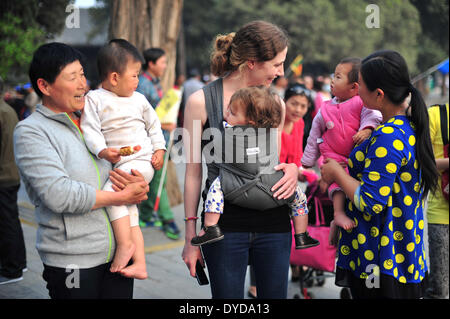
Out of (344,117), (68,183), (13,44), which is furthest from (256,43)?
(13,44)

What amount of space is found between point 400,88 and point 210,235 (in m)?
1.11

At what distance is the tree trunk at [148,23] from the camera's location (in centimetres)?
671

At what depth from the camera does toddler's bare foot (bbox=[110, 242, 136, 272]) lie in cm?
229

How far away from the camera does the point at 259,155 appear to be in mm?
2305

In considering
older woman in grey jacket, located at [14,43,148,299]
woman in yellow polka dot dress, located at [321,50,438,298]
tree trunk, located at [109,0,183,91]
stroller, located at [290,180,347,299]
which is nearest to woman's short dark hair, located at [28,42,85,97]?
older woman in grey jacket, located at [14,43,148,299]

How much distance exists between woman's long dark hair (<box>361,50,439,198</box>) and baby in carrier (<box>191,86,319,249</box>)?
0.47 m

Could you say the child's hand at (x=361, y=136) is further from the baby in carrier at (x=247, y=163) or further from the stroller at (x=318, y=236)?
the stroller at (x=318, y=236)

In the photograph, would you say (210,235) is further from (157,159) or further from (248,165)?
(157,159)

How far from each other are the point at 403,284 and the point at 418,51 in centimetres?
3467

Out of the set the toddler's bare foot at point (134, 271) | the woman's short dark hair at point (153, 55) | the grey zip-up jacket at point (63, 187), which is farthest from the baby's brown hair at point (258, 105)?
the woman's short dark hair at point (153, 55)

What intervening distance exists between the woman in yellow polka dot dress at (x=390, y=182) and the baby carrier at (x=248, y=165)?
0.36 m

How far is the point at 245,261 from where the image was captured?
239 centimetres

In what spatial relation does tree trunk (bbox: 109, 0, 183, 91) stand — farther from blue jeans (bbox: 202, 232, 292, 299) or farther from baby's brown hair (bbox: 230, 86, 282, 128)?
blue jeans (bbox: 202, 232, 292, 299)
